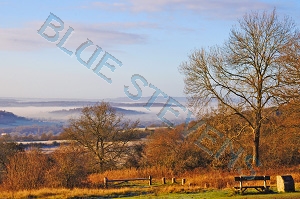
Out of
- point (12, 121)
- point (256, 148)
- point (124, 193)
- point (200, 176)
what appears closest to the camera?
point (124, 193)

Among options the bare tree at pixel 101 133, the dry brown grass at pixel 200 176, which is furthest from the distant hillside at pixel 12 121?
the dry brown grass at pixel 200 176

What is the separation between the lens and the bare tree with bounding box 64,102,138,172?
49875mm

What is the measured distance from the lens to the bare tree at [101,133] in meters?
49.9

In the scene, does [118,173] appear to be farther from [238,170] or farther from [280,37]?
[280,37]

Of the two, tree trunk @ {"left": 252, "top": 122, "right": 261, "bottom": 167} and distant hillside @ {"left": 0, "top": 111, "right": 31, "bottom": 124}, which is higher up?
distant hillside @ {"left": 0, "top": 111, "right": 31, "bottom": 124}

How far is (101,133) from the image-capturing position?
50281mm

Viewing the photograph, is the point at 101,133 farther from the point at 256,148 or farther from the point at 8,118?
the point at 8,118

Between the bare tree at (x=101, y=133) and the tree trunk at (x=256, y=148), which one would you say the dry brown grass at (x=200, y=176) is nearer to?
the tree trunk at (x=256, y=148)

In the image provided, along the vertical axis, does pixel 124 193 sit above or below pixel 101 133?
below

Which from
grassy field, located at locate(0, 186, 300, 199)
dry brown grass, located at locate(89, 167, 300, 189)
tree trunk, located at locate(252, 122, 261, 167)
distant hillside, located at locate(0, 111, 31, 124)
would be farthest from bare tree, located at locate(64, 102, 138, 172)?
distant hillside, located at locate(0, 111, 31, 124)

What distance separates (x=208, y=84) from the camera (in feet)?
131

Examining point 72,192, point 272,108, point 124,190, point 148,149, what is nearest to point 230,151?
point 272,108

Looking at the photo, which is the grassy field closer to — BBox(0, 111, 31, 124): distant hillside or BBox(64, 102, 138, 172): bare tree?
BBox(64, 102, 138, 172): bare tree

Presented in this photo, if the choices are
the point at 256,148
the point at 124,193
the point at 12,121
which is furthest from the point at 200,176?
the point at 12,121
